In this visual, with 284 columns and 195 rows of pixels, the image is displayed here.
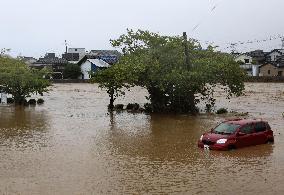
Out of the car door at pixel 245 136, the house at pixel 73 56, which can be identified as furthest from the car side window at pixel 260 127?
the house at pixel 73 56

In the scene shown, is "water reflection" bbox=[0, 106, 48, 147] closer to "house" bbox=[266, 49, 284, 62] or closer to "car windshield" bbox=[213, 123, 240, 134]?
"car windshield" bbox=[213, 123, 240, 134]

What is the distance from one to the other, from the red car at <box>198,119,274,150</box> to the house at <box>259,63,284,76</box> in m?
62.7

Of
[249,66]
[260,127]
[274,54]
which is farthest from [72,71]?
[260,127]

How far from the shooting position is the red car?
1850 centimetres

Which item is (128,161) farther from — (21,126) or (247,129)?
(21,126)

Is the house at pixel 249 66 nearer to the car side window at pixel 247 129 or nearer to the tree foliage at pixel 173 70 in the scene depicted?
the tree foliage at pixel 173 70

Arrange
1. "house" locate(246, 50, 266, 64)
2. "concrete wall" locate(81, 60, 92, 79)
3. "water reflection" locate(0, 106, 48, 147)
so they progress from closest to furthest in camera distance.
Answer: "water reflection" locate(0, 106, 48, 147), "concrete wall" locate(81, 60, 92, 79), "house" locate(246, 50, 266, 64)

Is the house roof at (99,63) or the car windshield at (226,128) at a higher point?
the house roof at (99,63)

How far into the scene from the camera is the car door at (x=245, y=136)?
1889 cm

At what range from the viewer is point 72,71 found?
9194 cm

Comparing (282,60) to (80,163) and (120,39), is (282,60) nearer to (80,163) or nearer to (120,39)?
(120,39)

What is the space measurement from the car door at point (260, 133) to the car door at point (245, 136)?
28 cm

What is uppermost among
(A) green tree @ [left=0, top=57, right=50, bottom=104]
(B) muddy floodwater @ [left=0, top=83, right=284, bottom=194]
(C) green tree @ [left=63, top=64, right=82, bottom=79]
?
(C) green tree @ [left=63, top=64, right=82, bottom=79]


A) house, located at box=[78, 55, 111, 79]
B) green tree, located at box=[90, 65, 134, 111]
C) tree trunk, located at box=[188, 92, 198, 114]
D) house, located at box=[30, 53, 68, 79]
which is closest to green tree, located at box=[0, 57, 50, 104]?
green tree, located at box=[90, 65, 134, 111]
